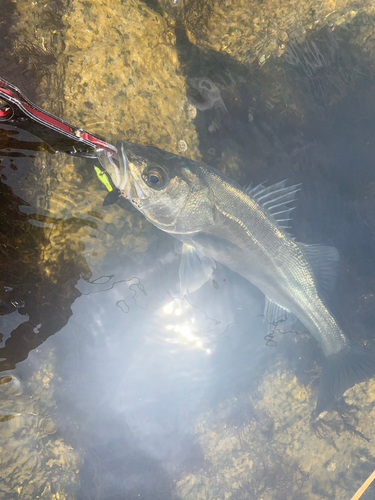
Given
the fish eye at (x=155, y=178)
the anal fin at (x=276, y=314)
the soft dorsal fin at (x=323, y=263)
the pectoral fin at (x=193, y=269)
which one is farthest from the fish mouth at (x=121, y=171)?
the anal fin at (x=276, y=314)

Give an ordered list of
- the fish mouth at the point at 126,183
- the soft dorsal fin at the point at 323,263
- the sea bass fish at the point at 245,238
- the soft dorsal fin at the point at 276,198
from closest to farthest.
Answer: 1. the fish mouth at the point at 126,183
2. the sea bass fish at the point at 245,238
3. the soft dorsal fin at the point at 276,198
4. the soft dorsal fin at the point at 323,263

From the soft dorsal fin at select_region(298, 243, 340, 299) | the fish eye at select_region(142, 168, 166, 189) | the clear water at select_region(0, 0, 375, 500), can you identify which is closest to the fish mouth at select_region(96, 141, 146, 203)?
the fish eye at select_region(142, 168, 166, 189)

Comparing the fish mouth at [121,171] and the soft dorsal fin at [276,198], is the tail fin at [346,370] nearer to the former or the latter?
the soft dorsal fin at [276,198]

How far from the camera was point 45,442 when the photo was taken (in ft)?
12.8

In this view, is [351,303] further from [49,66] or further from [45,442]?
[45,442]

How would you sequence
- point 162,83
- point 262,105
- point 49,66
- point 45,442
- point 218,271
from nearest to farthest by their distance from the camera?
point 49,66 < point 162,83 < point 262,105 < point 45,442 < point 218,271

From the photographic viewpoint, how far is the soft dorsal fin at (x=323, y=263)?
340 cm

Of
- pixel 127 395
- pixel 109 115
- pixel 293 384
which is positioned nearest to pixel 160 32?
pixel 109 115

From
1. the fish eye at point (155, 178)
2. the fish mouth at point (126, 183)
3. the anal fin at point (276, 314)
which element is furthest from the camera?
the anal fin at point (276, 314)

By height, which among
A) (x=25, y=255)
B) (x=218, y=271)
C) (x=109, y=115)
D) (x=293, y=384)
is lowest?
(x=293, y=384)

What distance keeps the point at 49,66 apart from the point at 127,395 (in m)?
5.12

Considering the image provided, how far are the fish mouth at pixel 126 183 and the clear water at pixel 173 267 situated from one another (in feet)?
1.48

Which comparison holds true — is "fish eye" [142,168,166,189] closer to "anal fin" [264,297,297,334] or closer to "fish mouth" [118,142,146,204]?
"fish mouth" [118,142,146,204]

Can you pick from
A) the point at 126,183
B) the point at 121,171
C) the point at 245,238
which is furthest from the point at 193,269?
the point at 121,171
